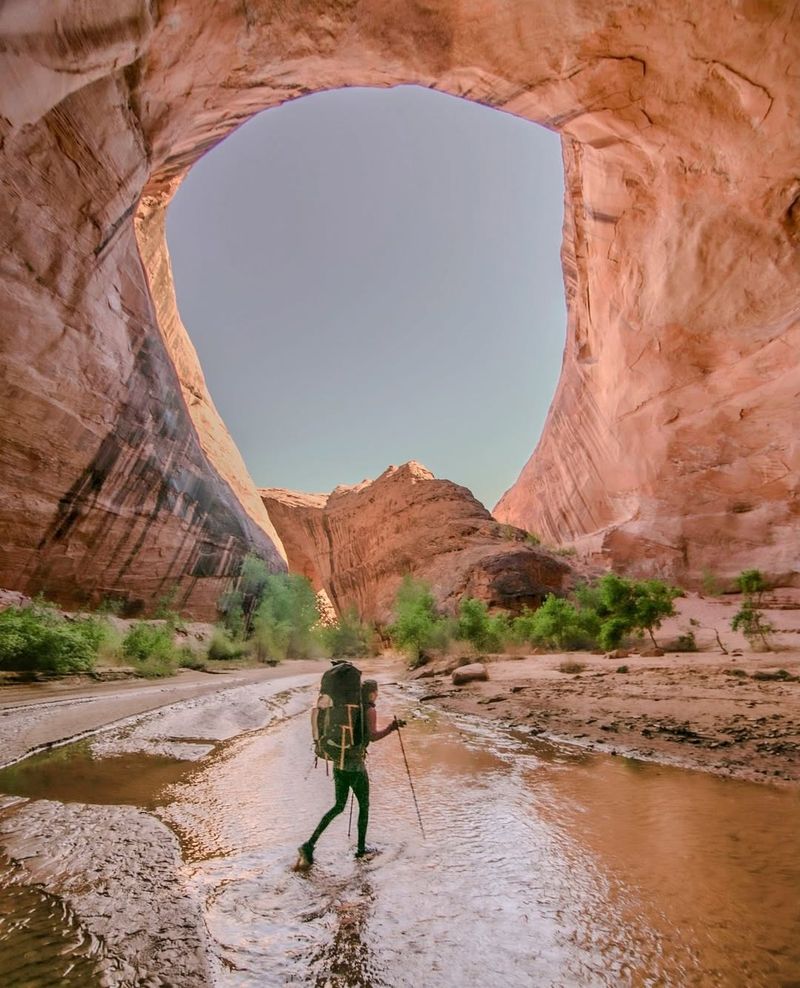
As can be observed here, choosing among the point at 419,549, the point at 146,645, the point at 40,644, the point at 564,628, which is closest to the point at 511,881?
the point at 40,644

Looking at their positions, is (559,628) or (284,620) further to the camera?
(284,620)

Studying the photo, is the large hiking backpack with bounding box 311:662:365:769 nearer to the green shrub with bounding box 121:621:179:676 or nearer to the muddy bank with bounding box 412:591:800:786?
the muddy bank with bounding box 412:591:800:786

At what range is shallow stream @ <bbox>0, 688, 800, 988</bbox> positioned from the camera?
242 centimetres

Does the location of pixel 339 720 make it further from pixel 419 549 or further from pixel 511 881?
pixel 419 549

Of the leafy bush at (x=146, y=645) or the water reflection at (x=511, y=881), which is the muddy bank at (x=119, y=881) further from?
the leafy bush at (x=146, y=645)

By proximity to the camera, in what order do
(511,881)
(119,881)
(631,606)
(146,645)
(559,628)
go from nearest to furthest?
(119,881), (511,881), (631,606), (146,645), (559,628)

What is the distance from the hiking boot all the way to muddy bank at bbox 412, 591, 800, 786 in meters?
4.65

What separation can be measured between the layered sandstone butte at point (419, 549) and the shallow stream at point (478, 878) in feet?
70.9

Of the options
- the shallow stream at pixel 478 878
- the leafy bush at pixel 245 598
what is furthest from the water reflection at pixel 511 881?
the leafy bush at pixel 245 598

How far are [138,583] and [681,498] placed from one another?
24504 millimetres

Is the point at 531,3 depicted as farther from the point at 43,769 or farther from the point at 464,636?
the point at 464,636

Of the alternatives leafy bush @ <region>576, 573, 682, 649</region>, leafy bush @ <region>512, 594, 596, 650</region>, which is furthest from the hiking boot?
leafy bush @ <region>512, 594, 596, 650</region>

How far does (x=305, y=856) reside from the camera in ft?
11.6

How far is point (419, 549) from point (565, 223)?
22983 mm
